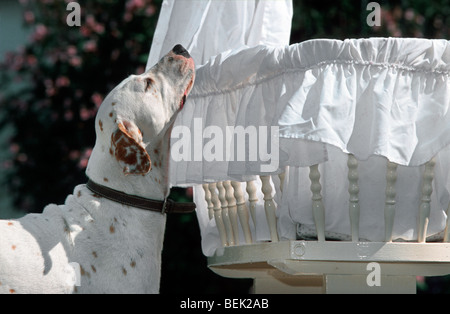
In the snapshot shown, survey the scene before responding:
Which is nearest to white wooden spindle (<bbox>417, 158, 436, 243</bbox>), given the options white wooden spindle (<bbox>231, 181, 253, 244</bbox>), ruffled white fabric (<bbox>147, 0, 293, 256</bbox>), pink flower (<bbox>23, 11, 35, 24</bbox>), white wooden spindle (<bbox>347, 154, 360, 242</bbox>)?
white wooden spindle (<bbox>347, 154, 360, 242</bbox>)

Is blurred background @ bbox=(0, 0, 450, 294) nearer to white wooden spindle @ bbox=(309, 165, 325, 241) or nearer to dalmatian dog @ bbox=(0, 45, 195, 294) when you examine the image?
dalmatian dog @ bbox=(0, 45, 195, 294)

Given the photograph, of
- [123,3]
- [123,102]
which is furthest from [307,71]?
[123,3]

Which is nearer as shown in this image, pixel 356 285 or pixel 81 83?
pixel 356 285

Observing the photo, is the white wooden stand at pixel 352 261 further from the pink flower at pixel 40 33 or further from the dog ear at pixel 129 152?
the pink flower at pixel 40 33

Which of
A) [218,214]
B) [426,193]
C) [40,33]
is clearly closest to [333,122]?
[426,193]

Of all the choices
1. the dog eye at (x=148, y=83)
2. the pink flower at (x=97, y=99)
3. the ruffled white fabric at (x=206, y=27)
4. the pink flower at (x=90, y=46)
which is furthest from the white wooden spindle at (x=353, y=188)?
the pink flower at (x=90, y=46)

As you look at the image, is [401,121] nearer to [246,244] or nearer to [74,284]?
[246,244]

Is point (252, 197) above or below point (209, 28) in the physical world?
below

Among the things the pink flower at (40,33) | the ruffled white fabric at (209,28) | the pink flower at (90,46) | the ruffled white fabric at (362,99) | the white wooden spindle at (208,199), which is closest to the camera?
the ruffled white fabric at (362,99)

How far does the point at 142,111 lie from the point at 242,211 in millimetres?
407

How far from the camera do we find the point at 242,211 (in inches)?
79.9

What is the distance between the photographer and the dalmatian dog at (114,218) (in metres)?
1.77

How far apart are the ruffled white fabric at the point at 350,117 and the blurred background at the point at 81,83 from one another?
1574mm

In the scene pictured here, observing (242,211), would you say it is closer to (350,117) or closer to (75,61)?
(350,117)
